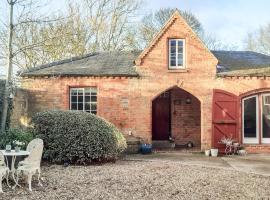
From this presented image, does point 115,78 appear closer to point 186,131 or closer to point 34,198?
point 186,131

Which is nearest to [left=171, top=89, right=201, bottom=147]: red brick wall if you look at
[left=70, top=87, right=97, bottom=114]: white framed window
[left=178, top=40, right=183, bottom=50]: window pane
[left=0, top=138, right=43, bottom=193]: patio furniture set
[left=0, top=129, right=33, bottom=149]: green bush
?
[left=178, top=40, right=183, bottom=50]: window pane

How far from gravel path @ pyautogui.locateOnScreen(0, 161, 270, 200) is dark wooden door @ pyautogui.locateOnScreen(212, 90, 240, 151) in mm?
5325

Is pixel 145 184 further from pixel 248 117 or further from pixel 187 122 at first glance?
pixel 187 122

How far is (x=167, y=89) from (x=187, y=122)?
9.16 feet

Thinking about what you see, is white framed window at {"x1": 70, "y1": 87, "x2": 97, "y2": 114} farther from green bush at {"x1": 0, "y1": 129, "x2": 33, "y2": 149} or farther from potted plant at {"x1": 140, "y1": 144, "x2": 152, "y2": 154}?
green bush at {"x1": 0, "y1": 129, "x2": 33, "y2": 149}

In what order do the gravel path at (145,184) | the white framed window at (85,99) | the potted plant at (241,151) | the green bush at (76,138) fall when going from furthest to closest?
the white framed window at (85,99) < the potted plant at (241,151) < the green bush at (76,138) < the gravel path at (145,184)

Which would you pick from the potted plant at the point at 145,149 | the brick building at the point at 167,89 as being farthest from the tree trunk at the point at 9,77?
the potted plant at the point at 145,149

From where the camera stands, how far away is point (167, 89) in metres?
18.3

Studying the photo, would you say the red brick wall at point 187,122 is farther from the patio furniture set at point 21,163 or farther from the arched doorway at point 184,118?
the patio furniture set at point 21,163

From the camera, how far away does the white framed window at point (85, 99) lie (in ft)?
60.2

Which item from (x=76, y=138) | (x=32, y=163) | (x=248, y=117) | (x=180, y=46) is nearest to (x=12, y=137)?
(x=76, y=138)

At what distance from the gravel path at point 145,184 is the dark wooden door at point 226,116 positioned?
5.33 meters

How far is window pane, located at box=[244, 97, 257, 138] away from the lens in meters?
18.6

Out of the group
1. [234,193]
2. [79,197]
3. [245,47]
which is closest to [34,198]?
[79,197]
